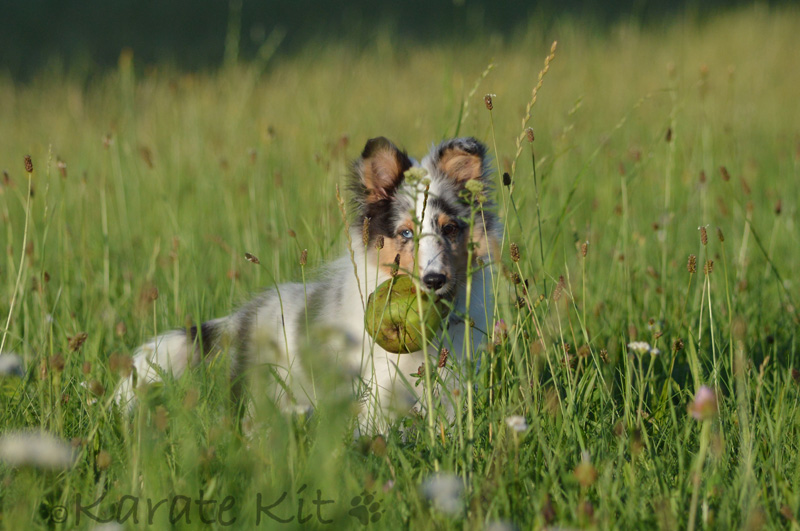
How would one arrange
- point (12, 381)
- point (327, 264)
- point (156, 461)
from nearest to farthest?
1. point (156, 461)
2. point (12, 381)
3. point (327, 264)

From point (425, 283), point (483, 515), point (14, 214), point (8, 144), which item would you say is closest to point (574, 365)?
point (425, 283)

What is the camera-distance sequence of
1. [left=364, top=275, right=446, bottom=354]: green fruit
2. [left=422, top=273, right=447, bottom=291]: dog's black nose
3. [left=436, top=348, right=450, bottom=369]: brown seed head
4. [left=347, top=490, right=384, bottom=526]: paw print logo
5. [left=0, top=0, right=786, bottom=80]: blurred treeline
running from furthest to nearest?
[left=0, top=0, right=786, bottom=80]: blurred treeline
[left=422, top=273, right=447, bottom=291]: dog's black nose
[left=364, top=275, right=446, bottom=354]: green fruit
[left=436, top=348, right=450, bottom=369]: brown seed head
[left=347, top=490, right=384, bottom=526]: paw print logo

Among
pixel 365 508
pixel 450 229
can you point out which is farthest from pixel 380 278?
pixel 365 508

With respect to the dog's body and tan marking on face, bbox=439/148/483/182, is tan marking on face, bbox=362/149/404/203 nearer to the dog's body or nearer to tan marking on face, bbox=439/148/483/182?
the dog's body

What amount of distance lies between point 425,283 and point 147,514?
1.42 metres

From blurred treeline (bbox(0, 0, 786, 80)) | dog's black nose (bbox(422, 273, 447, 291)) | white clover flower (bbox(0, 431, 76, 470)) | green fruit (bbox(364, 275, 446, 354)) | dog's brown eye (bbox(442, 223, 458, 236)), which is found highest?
blurred treeline (bbox(0, 0, 786, 80))

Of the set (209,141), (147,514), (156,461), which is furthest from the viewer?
(209,141)

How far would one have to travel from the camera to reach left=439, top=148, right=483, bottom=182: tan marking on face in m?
3.40

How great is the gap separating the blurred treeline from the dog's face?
769 centimetres

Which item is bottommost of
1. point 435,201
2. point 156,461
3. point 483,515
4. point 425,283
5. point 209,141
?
point 483,515

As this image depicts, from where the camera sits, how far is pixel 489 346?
83.7 inches

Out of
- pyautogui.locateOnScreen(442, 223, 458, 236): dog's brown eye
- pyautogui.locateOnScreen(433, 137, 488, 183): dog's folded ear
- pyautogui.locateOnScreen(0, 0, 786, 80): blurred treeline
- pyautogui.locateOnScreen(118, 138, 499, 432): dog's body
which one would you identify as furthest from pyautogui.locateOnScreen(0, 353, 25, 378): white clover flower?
pyautogui.locateOnScreen(0, 0, 786, 80): blurred treeline

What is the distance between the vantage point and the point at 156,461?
5.95 feet

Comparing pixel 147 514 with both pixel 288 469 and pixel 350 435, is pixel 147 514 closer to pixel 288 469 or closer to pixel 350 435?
pixel 288 469
